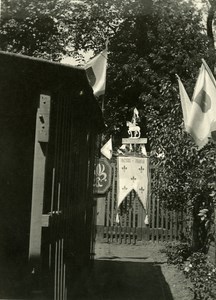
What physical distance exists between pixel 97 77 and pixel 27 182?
3299mm

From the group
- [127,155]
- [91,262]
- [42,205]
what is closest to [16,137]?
[42,205]

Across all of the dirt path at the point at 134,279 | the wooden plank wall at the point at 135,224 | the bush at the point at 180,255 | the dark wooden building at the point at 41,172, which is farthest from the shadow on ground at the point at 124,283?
the wooden plank wall at the point at 135,224

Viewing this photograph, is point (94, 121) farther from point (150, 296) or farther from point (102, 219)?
point (102, 219)

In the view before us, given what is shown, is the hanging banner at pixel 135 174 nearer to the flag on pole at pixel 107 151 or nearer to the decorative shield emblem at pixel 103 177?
the decorative shield emblem at pixel 103 177

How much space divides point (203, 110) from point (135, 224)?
8230 millimetres

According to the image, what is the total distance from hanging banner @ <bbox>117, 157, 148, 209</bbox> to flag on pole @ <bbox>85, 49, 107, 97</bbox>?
3407mm

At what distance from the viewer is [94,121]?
908 cm

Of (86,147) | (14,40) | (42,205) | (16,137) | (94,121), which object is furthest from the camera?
(14,40)

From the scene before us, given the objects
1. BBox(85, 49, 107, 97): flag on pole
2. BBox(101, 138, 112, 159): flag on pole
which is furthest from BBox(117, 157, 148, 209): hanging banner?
BBox(85, 49, 107, 97): flag on pole

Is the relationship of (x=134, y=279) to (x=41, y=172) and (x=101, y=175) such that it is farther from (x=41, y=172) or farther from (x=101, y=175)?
(x=41, y=172)

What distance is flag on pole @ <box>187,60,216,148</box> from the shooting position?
665cm

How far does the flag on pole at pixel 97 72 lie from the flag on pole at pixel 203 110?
276cm

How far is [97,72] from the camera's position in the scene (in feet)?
30.6

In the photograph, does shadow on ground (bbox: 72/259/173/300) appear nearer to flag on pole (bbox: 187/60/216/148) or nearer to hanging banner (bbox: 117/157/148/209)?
hanging banner (bbox: 117/157/148/209)
